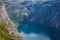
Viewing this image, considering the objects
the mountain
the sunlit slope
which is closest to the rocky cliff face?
the sunlit slope

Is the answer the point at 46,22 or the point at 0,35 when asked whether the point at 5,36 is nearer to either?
the point at 0,35

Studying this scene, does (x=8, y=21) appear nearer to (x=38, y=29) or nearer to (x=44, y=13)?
(x=38, y=29)

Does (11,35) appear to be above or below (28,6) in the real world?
Result: below

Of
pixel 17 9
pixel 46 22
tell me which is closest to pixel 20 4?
pixel 17 9

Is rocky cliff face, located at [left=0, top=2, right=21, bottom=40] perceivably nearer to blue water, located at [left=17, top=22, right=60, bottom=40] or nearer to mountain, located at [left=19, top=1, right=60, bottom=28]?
blue water, located at [left=17, top=22, right=60, bottom=40]

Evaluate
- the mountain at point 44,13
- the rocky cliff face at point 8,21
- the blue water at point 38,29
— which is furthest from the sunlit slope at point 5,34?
the mountain at point 44,13

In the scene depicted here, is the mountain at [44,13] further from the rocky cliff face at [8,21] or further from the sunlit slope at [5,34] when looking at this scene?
the sunlit slope at [5,34]

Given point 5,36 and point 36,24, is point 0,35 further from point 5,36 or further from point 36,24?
point 36,24

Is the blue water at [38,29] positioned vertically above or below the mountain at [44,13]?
below
